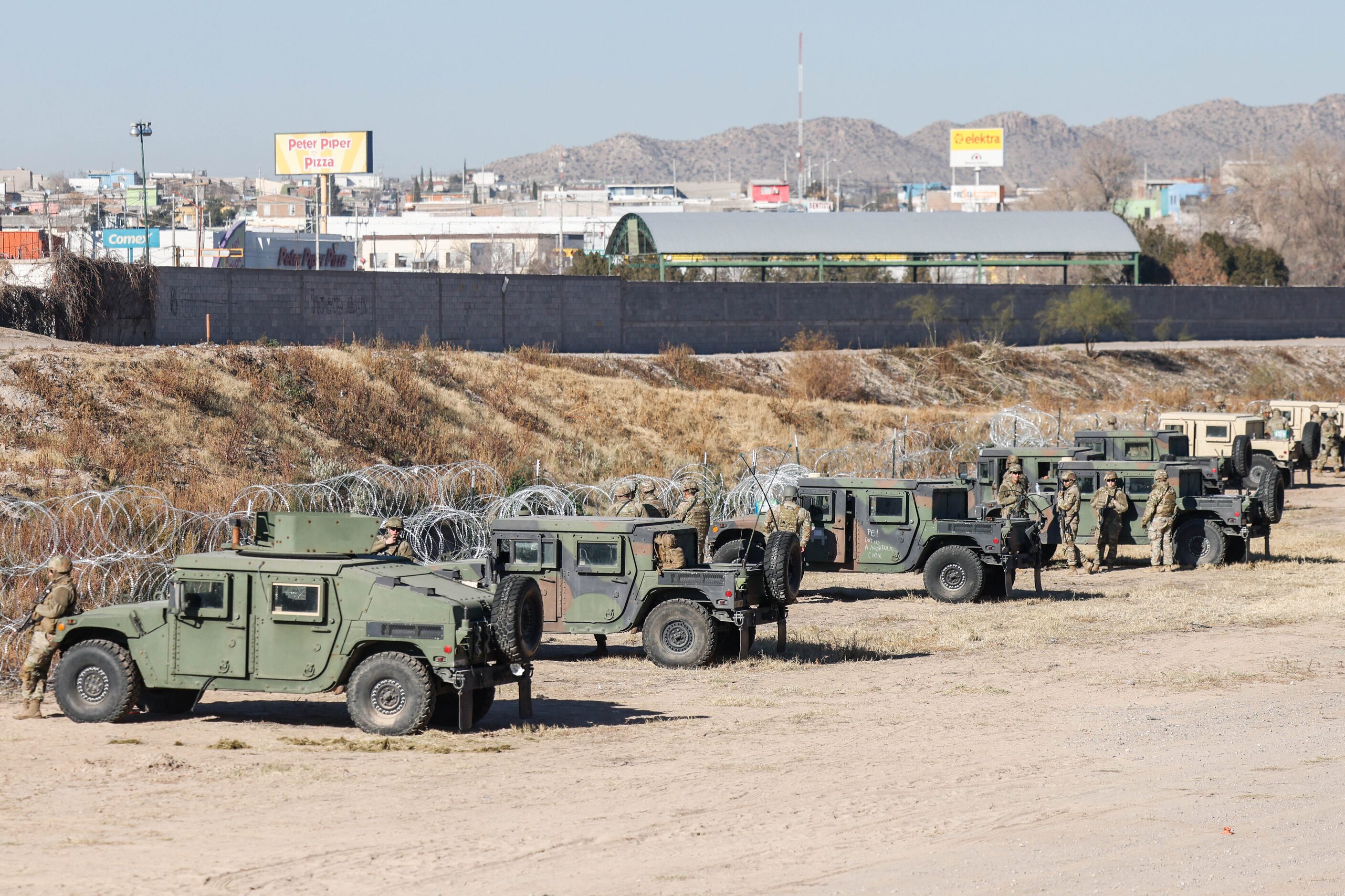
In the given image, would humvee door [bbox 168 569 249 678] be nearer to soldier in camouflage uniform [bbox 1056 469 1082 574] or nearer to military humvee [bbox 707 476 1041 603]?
military humvee [bbox 707 476 1041 603]

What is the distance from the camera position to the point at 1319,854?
927cm

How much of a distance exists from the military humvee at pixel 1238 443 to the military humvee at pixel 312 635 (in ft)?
72.0

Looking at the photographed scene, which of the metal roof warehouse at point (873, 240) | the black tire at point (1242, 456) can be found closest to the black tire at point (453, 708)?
the black tire at point (1242, 456)

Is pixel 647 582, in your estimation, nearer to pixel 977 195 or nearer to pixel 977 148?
pixel 977 148

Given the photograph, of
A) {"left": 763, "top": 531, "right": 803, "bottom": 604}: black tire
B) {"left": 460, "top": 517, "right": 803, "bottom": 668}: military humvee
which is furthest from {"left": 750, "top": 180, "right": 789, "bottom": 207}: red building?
{"left": 460, "top": 517, "right": 803, "bottom": 668}: military humvee

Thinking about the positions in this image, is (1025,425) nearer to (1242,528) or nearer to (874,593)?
(1242,528)

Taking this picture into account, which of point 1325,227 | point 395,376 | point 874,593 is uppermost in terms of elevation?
point 1325,227

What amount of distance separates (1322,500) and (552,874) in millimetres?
29153

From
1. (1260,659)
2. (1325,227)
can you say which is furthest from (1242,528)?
(1325,227)

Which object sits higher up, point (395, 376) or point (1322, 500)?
point (395, 376)

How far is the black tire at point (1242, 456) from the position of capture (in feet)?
103

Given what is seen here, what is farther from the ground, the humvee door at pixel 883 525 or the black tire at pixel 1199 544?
the humvee door at pixel 883 525

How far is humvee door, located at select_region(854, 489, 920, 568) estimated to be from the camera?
20.7 metres

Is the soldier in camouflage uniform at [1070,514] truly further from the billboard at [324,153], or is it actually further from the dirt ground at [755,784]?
the billboard at [324,153]
